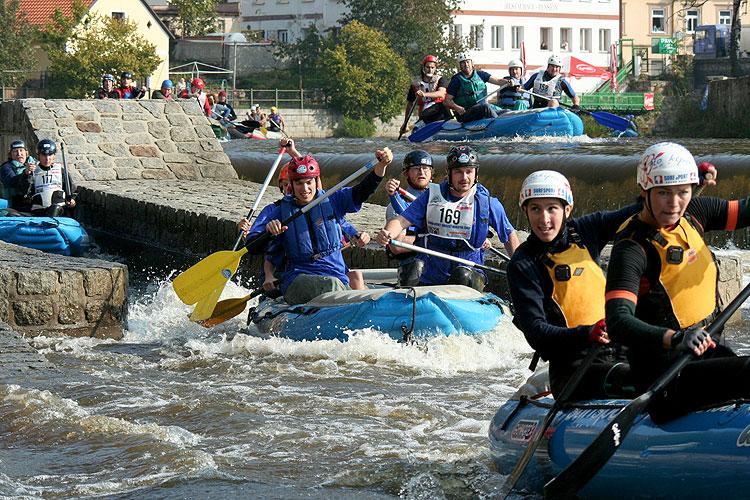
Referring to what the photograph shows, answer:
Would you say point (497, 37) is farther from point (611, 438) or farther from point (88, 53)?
point (611, 438)

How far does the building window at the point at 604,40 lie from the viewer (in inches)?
2447

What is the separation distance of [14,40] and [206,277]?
137 ft

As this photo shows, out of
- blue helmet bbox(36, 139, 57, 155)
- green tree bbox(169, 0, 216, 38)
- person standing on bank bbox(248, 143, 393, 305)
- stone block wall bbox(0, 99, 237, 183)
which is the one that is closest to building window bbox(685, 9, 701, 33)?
green tree bbox(169, 0, 216, 38)

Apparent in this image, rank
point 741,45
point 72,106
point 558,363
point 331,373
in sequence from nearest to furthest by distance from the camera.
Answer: point 558,363 → point 331,373 → point 72,106 → point 741,45

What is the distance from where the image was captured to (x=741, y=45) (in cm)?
5262

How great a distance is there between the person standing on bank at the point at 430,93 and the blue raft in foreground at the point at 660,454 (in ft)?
57.3

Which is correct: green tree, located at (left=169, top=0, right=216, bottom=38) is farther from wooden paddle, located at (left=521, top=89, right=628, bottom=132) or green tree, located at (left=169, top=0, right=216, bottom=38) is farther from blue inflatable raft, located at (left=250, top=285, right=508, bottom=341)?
blue inflatable raft, located at (left=250, top=285, right=508, bottom=341)

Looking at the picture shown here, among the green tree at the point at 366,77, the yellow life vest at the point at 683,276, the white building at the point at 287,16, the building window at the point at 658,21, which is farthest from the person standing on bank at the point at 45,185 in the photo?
the building window at the point at 658,21

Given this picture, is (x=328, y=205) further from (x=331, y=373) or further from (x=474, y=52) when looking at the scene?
(x=474, y=52)

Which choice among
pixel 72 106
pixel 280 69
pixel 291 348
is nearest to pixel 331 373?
pixel 291 348

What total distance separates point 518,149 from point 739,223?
1342 cm

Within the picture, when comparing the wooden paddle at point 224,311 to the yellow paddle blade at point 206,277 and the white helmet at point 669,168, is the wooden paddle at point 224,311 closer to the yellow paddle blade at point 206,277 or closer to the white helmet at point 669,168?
the yellow paddle blade at point 206,277

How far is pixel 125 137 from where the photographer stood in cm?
1703

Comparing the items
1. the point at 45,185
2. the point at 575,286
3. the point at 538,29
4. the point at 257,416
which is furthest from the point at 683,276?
the point at 538,29
